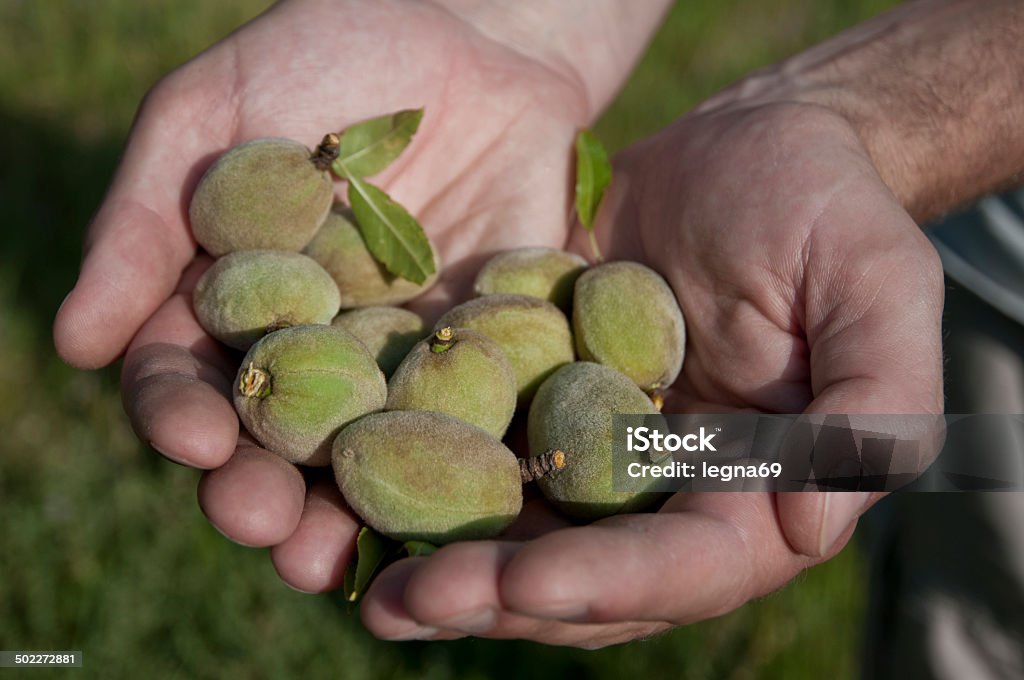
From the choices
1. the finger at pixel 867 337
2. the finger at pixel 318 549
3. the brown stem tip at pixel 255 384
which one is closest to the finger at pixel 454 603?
the finger at pixel 318 549

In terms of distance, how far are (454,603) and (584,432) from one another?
34.2 inches

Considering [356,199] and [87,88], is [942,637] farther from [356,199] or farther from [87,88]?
[87,88]

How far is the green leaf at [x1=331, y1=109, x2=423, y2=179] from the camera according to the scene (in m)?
3.72

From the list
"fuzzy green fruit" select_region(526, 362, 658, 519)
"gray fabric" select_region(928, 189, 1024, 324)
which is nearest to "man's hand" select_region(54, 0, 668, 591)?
"fuzzy green fruit" select_region(526, 362, 658, 519)

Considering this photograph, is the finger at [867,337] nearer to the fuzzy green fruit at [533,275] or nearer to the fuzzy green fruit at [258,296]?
the fuzzy green fruit at [533,275]

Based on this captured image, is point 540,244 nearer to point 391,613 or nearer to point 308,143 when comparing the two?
point 308,143

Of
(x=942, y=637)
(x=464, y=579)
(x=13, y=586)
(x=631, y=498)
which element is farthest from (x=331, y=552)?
(x=942, y=637)

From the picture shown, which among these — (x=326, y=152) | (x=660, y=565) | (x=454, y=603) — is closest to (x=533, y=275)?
(x=326, y=152)

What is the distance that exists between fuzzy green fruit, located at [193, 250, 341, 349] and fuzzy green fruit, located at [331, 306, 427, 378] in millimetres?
89

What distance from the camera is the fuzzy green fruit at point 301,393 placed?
107 inches

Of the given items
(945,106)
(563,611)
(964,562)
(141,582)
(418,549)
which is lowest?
(141,582)

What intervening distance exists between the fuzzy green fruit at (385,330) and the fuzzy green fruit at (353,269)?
16cm

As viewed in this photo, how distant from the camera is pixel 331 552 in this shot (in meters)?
2.63

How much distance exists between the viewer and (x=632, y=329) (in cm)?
327
